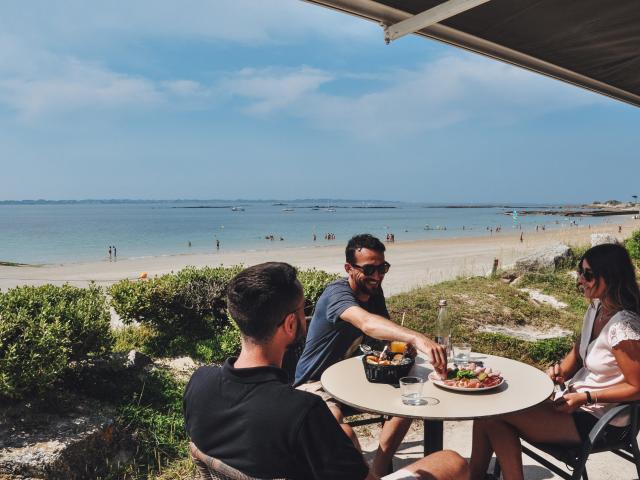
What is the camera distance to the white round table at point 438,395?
7.81 feet

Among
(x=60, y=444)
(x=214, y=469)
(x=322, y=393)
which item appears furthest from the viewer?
(x=60, y=444)

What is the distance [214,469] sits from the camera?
170 cm

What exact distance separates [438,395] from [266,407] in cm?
127

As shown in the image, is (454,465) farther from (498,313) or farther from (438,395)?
(498,313)

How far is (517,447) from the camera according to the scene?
9.24 feet

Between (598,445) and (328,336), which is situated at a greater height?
(328,336)

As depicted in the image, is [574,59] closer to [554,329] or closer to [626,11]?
[626,11]

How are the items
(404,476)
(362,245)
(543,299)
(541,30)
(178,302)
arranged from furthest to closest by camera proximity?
(543,299) → (178,302) → (362,245) → (541,30) → (404,476)

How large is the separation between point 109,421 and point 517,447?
2.70 metres

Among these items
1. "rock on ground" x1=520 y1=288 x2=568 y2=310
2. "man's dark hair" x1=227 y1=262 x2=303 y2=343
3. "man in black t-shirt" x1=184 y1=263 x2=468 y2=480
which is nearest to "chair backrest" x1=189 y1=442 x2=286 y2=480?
"man in black t-shirt" x1=184 y1=263 x2=468 y2=480

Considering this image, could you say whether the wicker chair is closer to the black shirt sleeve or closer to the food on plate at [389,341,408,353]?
the food on plate at [389,341,408,353]

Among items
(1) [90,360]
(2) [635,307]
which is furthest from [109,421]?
(2) [635,307]

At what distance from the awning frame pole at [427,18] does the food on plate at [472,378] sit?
68.2 inches

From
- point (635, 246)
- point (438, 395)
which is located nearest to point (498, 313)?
point (438, 395)
